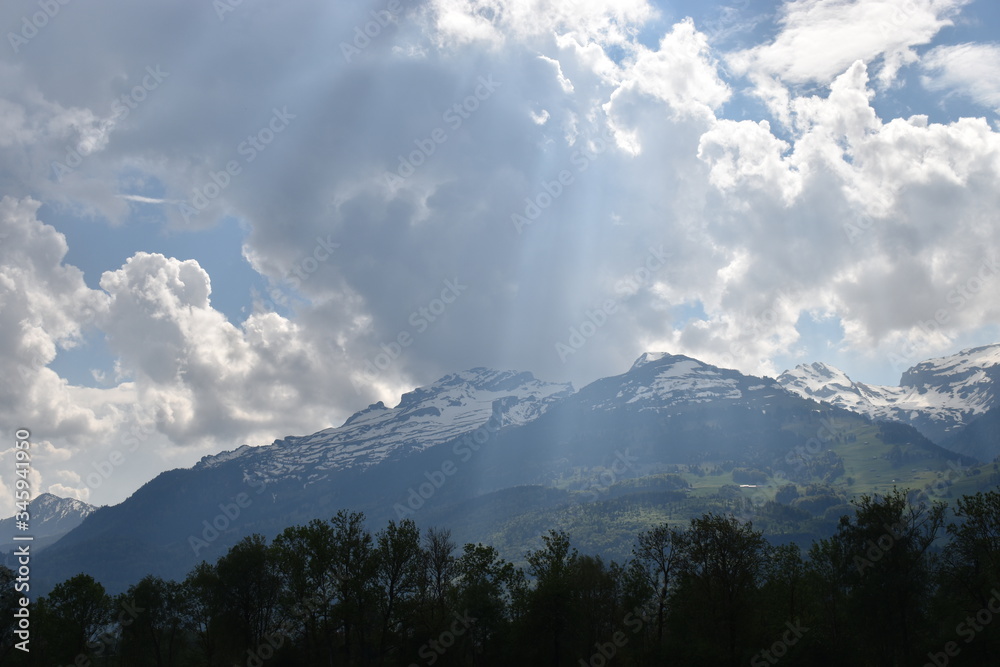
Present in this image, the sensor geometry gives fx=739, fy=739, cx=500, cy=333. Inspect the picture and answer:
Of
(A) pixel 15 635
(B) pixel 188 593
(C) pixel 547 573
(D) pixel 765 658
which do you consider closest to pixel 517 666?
(C) pixel 547 573

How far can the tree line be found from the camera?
82.1 meters

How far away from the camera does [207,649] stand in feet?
371

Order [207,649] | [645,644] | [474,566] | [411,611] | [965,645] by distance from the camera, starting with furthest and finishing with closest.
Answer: [207,649]
[474,566]
[411,611]
[645,644]
[965,645]

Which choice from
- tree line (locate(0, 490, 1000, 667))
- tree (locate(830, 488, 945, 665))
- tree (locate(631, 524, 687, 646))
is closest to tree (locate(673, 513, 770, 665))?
tree line (locate(0, 490, 1000, 667))

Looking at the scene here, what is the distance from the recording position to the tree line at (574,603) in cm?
8212

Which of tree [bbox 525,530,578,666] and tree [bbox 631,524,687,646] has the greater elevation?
tree [bbox 631,524,687,646]

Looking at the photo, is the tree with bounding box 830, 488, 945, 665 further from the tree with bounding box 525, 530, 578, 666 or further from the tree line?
the tree with bounding box 525, 530, 578, 666

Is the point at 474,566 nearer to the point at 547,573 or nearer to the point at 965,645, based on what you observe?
the point at 547,573

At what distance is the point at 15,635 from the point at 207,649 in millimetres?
28224

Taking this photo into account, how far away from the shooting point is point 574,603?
3649 inches

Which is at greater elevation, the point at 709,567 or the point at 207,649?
the point at 709,567

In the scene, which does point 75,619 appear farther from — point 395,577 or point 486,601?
point 486,601

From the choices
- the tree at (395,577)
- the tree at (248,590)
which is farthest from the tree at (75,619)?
the tree at (395,577)

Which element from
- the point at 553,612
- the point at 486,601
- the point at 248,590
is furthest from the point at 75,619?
the point at 553,612
